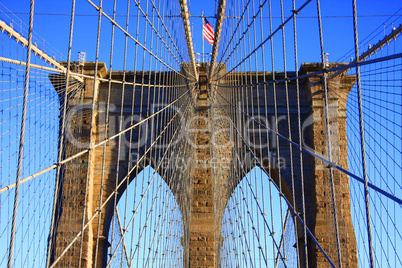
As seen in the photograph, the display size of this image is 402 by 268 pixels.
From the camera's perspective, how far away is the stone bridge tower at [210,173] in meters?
11.4

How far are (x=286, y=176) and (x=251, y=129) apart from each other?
1.30 m

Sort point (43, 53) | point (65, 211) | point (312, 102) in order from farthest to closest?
1. point (312, 102)
2. point (65, 211)
3. point (43, 53)

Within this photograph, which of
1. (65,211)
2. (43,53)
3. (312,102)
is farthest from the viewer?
(312,102)

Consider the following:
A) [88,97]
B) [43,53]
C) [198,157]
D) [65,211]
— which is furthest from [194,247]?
[43,53]

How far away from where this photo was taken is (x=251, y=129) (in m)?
12.6

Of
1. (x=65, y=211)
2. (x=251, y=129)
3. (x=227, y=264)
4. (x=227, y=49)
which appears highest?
(x=227, y=49)

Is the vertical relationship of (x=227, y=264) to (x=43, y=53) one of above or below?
below

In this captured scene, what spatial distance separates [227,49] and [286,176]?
3011 mm

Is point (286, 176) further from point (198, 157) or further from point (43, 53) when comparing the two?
point (43, 53)

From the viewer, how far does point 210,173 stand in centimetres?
1227

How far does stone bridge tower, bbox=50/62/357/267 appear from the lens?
1141 centimetres

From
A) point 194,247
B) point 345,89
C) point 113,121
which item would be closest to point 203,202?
point 194,247

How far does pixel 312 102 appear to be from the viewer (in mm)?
12336

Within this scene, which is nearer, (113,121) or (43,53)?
(43,53)
